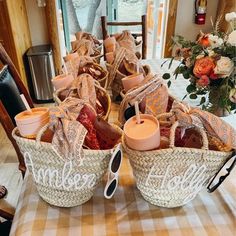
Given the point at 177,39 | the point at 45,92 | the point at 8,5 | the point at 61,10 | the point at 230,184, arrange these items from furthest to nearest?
the point at 61,10 < the point at 45,92 < the point at 8,5 < the point at 177,39 < the point at 230,184

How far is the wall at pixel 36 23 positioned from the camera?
3.22 m

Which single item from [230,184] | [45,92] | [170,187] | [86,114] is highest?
[86,114]

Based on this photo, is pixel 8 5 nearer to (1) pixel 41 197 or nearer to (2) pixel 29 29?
(2) pixel 29 29

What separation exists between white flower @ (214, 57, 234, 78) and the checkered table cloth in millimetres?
446

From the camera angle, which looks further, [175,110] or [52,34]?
[52,34]

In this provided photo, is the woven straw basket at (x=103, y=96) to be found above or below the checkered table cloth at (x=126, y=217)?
above

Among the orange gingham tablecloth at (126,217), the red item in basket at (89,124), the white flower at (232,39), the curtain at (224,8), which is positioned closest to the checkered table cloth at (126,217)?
the orange gingham tablecloth at (126,217)

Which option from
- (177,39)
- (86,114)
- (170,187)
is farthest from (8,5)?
(170,187)

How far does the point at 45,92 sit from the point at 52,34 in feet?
2.59

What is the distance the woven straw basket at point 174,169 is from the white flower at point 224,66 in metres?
0.45

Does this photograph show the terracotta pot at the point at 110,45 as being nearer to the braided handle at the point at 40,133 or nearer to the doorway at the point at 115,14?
the braided handle at the point at 40,133

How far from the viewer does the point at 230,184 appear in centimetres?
77

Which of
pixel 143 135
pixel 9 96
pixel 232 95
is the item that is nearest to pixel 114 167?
pixel 143 135

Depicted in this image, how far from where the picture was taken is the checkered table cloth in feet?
2.01
